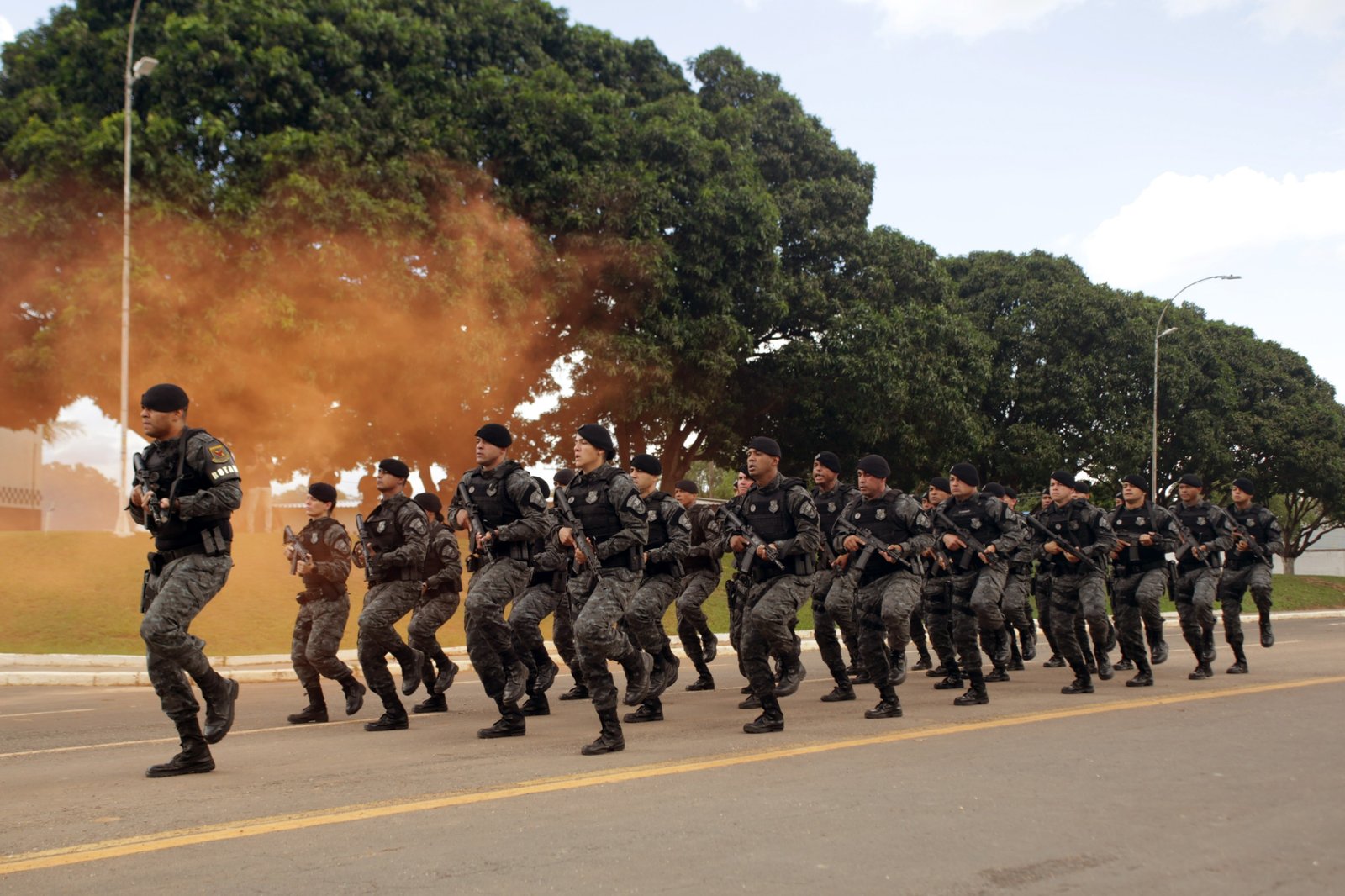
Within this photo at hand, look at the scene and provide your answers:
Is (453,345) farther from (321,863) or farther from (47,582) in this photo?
(321,863)

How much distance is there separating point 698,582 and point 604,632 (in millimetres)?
4080

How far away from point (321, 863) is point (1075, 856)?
2987 millimetres

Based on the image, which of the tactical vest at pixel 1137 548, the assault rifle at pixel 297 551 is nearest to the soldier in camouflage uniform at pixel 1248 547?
the tactical vest at pixel 1137 548

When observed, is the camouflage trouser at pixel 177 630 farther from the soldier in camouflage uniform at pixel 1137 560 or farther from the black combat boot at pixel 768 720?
the soldier in camouflage uniform at pixel 1137 560

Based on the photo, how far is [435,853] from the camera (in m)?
4.89

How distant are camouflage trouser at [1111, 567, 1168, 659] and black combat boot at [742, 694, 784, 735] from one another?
17.9 ft

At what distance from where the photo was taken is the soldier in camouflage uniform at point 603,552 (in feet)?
26.0

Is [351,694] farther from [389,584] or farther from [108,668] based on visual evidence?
[108,668]

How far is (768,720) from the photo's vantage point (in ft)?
28.1

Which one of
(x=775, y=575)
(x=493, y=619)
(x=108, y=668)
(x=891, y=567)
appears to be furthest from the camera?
(x=108, y=668)

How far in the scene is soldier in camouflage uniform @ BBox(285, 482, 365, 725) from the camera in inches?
376

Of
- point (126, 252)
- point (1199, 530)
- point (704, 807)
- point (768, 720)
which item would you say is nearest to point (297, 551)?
point (768, 720)

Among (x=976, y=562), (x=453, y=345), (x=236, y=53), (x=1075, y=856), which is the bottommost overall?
(x=1075, y=856)

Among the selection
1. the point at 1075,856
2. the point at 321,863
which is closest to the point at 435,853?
the point at 321,863
